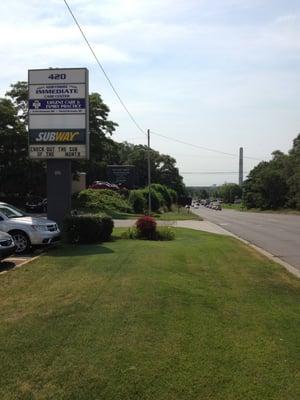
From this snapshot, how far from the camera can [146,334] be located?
6.54 metres

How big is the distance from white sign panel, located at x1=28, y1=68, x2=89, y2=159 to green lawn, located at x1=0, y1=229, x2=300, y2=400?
919 centimetres

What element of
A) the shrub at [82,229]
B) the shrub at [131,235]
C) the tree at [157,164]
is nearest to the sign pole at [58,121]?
the shrub at [82,229]

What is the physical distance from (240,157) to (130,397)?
447 feet

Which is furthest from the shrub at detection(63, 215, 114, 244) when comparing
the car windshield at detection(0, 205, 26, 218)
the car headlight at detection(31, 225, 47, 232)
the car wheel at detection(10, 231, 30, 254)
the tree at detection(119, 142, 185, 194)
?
the tree at detection(119, 142, 185, 194)

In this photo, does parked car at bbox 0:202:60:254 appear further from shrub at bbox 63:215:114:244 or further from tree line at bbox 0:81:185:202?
tree line at bbox 0:81:185:202

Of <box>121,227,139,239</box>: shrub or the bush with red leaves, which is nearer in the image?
Answer: <box>121,227,139,239</box>: shrub

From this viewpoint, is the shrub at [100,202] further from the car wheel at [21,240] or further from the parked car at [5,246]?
the parked car at [5,246]

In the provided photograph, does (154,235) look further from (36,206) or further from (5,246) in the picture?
(36,206)

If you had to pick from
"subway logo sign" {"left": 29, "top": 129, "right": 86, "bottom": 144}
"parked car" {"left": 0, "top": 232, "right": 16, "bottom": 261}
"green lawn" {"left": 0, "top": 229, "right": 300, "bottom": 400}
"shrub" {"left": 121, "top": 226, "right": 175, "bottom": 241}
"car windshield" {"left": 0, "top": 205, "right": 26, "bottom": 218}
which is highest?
"subway logo sign" {"left": 29, "top": 129, "right": 86, "bottom": 144}

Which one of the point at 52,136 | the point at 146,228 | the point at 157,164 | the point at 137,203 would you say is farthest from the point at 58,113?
the point at 157,164

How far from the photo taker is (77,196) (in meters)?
53.1

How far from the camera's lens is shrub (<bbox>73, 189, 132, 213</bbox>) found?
49.5 meters

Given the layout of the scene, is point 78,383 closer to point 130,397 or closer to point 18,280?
point 130,397

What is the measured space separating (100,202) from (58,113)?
104 feet
